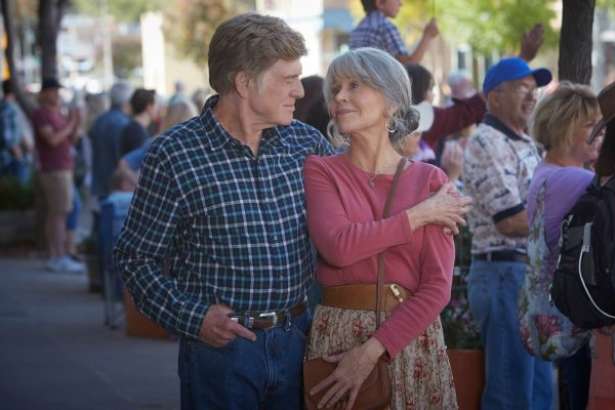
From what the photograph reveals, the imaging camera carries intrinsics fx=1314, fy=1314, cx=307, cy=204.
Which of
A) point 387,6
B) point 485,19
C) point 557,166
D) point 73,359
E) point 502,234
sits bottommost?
point 73,359

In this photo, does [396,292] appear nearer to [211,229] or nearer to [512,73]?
[211,229]

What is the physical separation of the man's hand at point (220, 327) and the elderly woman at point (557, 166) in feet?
5.75

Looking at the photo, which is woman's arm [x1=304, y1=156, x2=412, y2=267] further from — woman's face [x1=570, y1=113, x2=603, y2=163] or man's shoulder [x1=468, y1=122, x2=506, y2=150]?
man's shoulder [x1=468, y1=122, x2=506, y2=150]

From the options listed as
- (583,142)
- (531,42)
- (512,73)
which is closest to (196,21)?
(531,42)

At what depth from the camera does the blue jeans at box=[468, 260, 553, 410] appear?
633 centimetres

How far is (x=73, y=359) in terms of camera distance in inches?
384

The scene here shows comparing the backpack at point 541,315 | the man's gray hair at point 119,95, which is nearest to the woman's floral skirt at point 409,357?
the backpack at point 541,315

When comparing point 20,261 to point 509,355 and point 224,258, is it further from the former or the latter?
point 224,258

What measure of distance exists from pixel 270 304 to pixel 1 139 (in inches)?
701

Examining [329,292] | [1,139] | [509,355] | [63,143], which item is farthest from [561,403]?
[1,139]

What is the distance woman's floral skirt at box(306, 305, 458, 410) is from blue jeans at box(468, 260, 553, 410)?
229 cm

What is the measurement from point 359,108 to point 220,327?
2.64 feet

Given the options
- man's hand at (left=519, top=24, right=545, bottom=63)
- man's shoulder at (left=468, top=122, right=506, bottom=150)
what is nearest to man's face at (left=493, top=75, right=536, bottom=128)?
man's shoulder at (left=468, top=122, right=506, bottom=150)

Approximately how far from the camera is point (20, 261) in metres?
16.2
